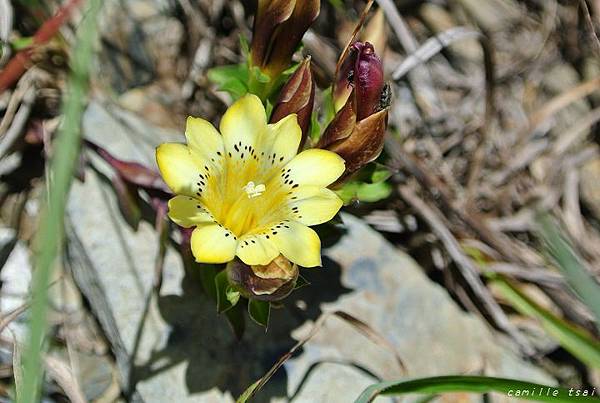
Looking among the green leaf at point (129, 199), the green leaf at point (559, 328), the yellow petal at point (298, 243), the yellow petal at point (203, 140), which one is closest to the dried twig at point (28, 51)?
the green leaf at point (129, 199)

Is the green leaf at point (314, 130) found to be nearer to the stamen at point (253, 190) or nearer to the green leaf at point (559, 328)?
the stamen at point (253, 190)

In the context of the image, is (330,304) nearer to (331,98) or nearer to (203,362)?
(203,362)

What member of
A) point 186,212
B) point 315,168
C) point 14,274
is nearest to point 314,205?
point 315,168

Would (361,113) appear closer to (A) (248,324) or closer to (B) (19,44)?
(A) (248,324)

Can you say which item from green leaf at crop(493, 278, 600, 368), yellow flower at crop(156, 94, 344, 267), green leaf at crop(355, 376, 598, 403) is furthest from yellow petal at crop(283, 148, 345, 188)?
green leaf at crop(493, 278, 600, 368)

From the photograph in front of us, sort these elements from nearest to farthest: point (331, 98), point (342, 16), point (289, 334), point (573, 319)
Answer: point (331, 98)
point (289, 334)
point (573, 319)
point (342, 16)

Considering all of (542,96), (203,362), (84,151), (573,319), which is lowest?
(573,319)

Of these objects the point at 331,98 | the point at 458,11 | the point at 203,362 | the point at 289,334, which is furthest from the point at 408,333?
the point at 458,11

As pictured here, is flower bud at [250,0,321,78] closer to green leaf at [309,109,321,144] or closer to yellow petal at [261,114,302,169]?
green leaf at [309,109,321,144]
